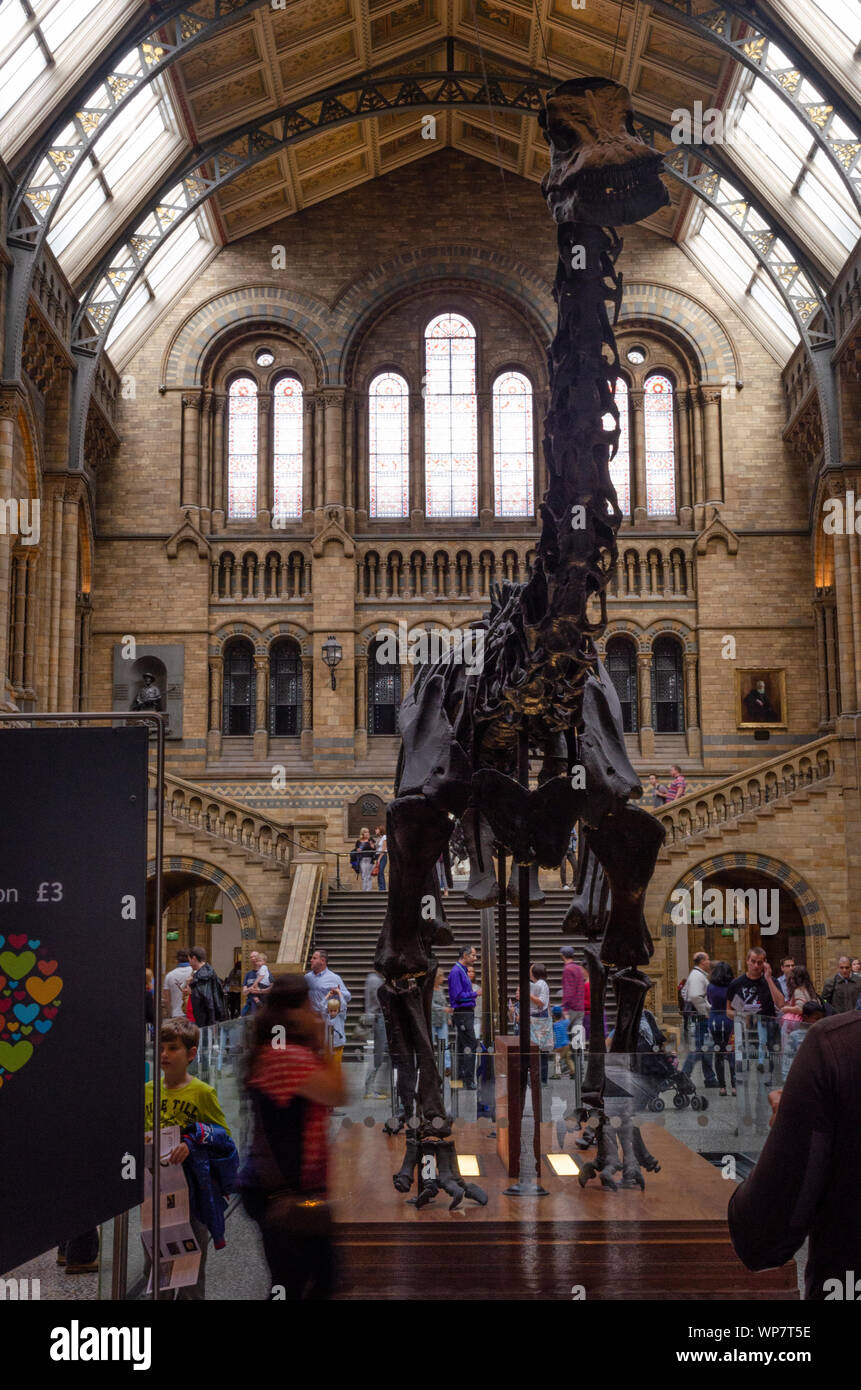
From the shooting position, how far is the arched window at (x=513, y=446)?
101 feet

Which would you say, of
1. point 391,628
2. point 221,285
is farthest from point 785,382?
point 221,285

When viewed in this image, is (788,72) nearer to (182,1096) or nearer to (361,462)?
(361,462)

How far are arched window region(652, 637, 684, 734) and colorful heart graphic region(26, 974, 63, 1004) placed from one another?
2720 cm

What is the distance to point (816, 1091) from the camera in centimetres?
249

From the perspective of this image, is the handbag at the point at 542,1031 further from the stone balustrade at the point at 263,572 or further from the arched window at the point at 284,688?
the stone balustrade at the point at 263,572

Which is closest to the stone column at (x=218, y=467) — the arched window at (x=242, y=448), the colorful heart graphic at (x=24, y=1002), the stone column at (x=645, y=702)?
the arched window at (x=242, y=448)

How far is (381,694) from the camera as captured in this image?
98.0 feet

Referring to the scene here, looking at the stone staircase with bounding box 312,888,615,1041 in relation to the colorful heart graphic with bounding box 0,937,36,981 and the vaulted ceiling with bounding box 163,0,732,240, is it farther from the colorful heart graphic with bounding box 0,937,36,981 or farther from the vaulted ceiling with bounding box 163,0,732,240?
the colorful heart graphic with bounding box 0,937,36,981

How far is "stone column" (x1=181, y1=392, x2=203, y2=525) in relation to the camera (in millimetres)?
29922

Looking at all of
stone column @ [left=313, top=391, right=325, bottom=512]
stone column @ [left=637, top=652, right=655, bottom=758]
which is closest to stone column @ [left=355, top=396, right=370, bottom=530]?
stone column @ [left=313, top=391, right=325, bottom=512]

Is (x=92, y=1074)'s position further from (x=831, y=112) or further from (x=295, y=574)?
(x=295, y=574)

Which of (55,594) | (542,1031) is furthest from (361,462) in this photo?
(542,1031)

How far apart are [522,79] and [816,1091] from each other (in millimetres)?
26871

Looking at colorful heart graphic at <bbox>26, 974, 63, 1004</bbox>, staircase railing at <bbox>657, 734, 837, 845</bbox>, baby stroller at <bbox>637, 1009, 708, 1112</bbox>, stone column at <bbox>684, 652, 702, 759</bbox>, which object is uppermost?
stone column at <bbox>684, 652, 702, 759</bbox>
